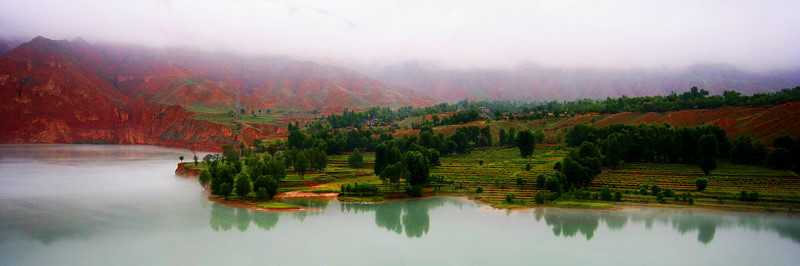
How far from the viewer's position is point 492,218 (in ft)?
145

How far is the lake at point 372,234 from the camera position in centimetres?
3322

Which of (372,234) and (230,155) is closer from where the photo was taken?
(372,234)

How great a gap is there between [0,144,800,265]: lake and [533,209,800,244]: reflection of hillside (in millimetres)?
96

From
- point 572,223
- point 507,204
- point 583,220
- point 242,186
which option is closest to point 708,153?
point 583,220

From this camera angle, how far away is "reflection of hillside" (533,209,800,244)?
39406mm

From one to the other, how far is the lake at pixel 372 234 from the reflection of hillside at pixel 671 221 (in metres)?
0.10

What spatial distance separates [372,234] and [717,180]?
43.7 metres

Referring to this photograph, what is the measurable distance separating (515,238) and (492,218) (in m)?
6.51

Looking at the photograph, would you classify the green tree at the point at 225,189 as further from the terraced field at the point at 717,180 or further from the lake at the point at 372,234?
the terraced field at the point at 717,180

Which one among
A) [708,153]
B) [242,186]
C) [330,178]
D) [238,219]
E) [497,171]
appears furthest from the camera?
[497,171]

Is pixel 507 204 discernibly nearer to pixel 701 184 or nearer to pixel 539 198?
pixel 539 198

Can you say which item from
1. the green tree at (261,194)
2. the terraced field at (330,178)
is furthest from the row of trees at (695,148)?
the green tree at (261,194)

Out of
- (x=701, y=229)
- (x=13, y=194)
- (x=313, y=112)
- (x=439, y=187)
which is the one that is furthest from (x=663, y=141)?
(x=313, y=112)

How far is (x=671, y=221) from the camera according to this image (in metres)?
42.4
